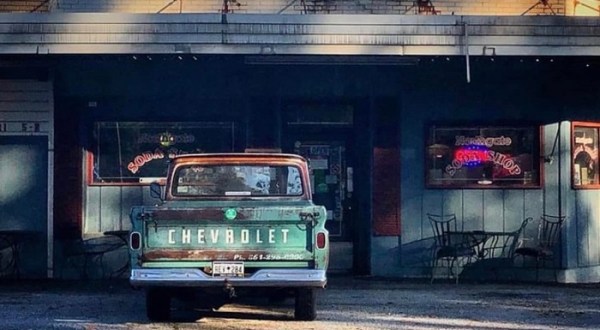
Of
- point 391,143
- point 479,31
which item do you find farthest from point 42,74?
point 479,31

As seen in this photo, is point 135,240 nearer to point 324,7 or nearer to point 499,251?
point 324,7

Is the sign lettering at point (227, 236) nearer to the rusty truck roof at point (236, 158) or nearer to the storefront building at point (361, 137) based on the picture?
the rusty truck roof at point (236, 158)

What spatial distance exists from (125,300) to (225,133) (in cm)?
388

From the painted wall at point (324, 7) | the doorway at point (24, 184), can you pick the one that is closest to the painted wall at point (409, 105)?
the doorway at point (24, 184)

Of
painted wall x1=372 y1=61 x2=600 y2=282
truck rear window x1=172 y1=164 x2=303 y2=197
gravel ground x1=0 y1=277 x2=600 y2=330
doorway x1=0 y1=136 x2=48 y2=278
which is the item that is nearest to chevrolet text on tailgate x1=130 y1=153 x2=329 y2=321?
gravel ground x1=0 y1=277 x2=600 y2=330

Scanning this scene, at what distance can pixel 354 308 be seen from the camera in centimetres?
1223

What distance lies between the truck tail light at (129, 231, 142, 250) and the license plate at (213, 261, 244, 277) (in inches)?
32.3

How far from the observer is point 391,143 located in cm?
1584

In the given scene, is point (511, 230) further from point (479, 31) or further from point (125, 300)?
point (125, 300)

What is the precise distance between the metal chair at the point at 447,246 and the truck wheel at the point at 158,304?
5.81 meters

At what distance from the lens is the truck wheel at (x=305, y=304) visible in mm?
10680

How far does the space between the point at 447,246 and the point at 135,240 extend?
6.65 meters

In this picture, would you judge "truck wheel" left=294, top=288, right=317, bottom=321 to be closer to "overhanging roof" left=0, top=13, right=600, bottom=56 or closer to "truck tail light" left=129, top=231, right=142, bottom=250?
"truck tail light" left=129, top=231, right=142, bottom=250

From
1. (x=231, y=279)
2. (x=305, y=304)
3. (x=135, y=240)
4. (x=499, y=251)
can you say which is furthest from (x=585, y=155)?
(x=135, y=240)
